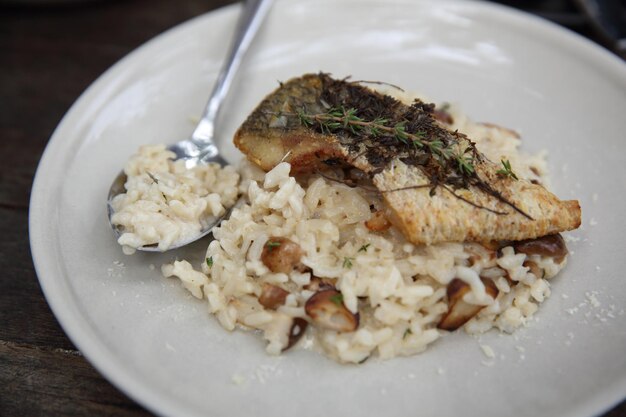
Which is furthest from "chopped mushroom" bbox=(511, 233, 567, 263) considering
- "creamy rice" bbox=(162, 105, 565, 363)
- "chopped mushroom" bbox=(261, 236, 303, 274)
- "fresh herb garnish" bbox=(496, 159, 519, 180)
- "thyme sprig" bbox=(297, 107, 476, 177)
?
"chopped mushroom" bbox=(261, 236, 303, 274)

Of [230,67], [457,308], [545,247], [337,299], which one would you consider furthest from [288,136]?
[545,247]

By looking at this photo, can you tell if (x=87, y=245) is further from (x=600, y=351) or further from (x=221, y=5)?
(x=221, y=5)

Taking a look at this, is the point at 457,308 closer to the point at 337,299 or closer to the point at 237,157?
the point at 337,299

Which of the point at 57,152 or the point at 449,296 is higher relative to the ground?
the point at 449,296

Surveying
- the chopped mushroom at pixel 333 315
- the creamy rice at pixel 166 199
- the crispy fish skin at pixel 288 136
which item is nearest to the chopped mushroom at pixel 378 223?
the crispy fish skin at pixel 288 136

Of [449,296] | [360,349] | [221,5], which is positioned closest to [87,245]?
[360,349]

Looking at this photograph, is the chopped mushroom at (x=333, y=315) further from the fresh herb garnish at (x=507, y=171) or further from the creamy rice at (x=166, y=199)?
the fresh herb garnish at (x=507, y=171)
